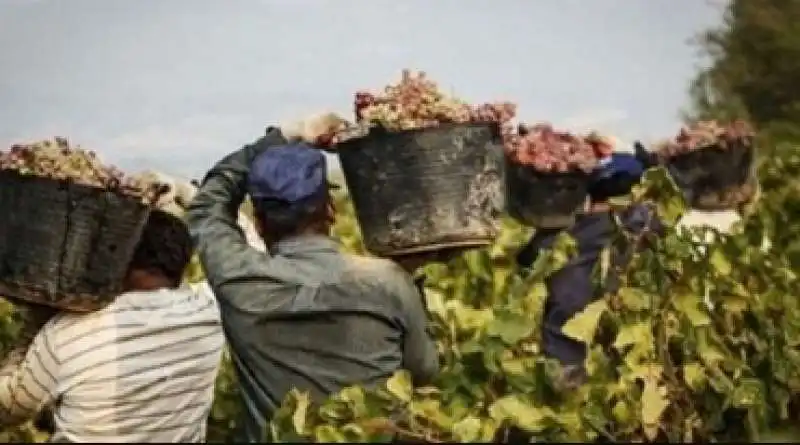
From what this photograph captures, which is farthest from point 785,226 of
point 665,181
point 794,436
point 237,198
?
point 237,198

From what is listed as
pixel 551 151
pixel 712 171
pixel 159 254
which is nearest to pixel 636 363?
pixel 159 254

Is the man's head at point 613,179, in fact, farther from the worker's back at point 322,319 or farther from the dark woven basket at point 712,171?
the worker's back at point 322,319

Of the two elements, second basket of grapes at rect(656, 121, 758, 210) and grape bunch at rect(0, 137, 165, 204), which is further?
second basket of grapes at rect(656, 121, 758, 210)

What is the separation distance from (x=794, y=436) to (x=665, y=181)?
0.67m

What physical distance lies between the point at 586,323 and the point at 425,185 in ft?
1.35

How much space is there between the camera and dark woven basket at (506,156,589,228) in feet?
15.5

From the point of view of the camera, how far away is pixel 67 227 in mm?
3234

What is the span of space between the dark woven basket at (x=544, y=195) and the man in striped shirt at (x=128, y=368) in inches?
55.1

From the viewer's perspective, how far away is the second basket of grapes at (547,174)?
4500 mm

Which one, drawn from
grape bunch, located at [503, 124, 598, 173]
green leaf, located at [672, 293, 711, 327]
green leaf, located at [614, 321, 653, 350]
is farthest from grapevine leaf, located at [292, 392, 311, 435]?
grape bunch, located at [503, 124, 598, 173]

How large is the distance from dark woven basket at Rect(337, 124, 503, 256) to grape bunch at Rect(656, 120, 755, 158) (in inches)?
73.0

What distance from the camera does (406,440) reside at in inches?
116

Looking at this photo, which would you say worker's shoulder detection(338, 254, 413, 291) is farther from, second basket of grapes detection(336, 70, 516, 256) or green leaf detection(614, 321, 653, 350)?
green leaf detection(614, 321, 653, 350)

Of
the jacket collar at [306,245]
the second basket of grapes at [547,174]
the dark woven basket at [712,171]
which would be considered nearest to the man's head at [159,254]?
the jacket collar at [306,245]
